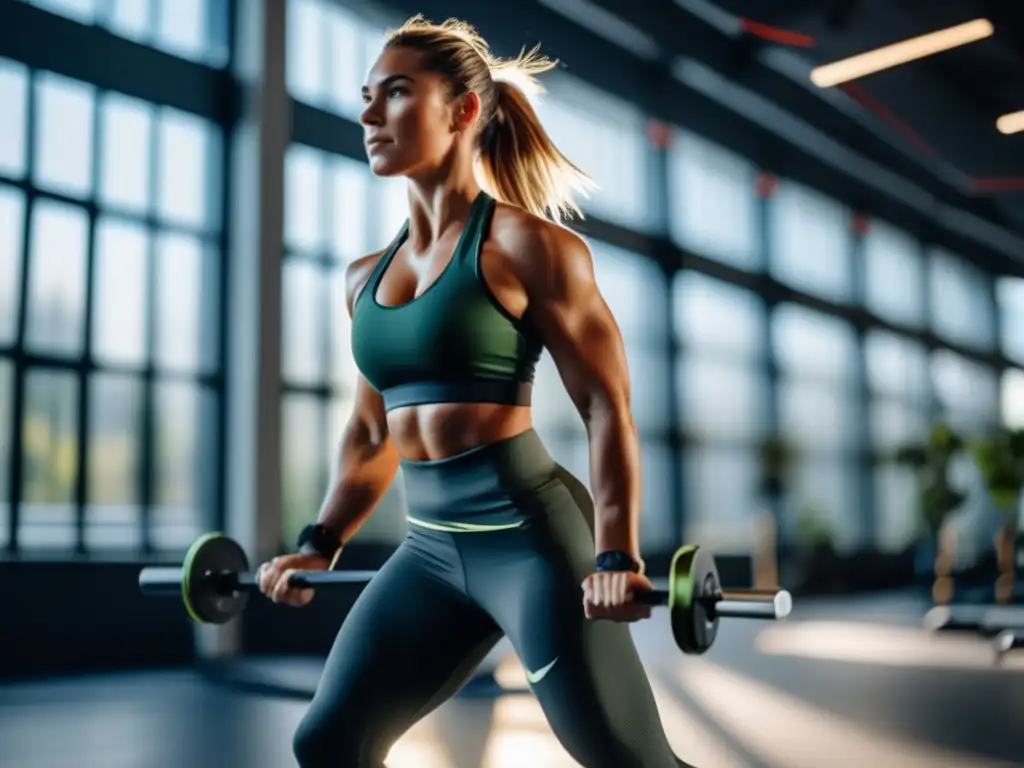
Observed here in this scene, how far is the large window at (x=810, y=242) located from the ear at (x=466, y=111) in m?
9.86

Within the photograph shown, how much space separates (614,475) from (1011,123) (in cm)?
809

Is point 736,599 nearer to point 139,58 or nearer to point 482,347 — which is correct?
point 482,347

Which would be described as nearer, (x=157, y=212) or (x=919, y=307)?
(x=157, y=212)

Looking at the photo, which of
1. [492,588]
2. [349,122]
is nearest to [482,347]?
[492,588]

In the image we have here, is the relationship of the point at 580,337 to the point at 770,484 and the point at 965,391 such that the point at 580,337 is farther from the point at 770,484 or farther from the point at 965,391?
the point at 965,391

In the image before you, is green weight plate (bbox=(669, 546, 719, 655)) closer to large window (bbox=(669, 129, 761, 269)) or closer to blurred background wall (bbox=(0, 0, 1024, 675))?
blurred background wall (bbox=(0, 0, 1024, 675))

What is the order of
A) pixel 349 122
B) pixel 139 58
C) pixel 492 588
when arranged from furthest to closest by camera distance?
pixel 349 122 < pixel 139 58 < pixel 492 588

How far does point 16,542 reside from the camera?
5312 mm

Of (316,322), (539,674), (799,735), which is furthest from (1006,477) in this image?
(539,674)

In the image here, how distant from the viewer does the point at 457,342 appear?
4.38 ft

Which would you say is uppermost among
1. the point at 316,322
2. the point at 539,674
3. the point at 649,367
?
the point at 649,367

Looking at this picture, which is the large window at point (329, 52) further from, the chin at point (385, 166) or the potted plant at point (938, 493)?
the potted plant at point (938, 493)

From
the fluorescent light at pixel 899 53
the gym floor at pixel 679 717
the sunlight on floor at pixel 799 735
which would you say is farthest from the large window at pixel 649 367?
the sunlight on floor at pixel 799 735

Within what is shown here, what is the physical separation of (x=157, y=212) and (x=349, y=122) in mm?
1331
